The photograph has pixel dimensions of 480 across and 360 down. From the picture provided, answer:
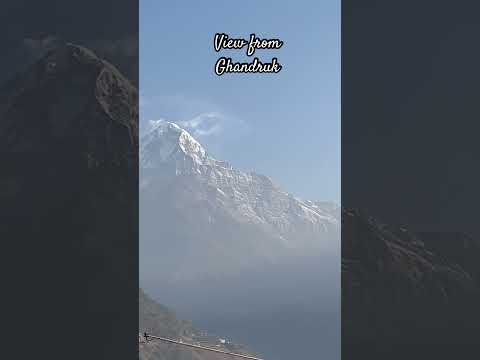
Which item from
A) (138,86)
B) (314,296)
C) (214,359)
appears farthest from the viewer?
(314,296)

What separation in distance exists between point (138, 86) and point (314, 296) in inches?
6535

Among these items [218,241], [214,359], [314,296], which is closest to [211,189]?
[218,241]
